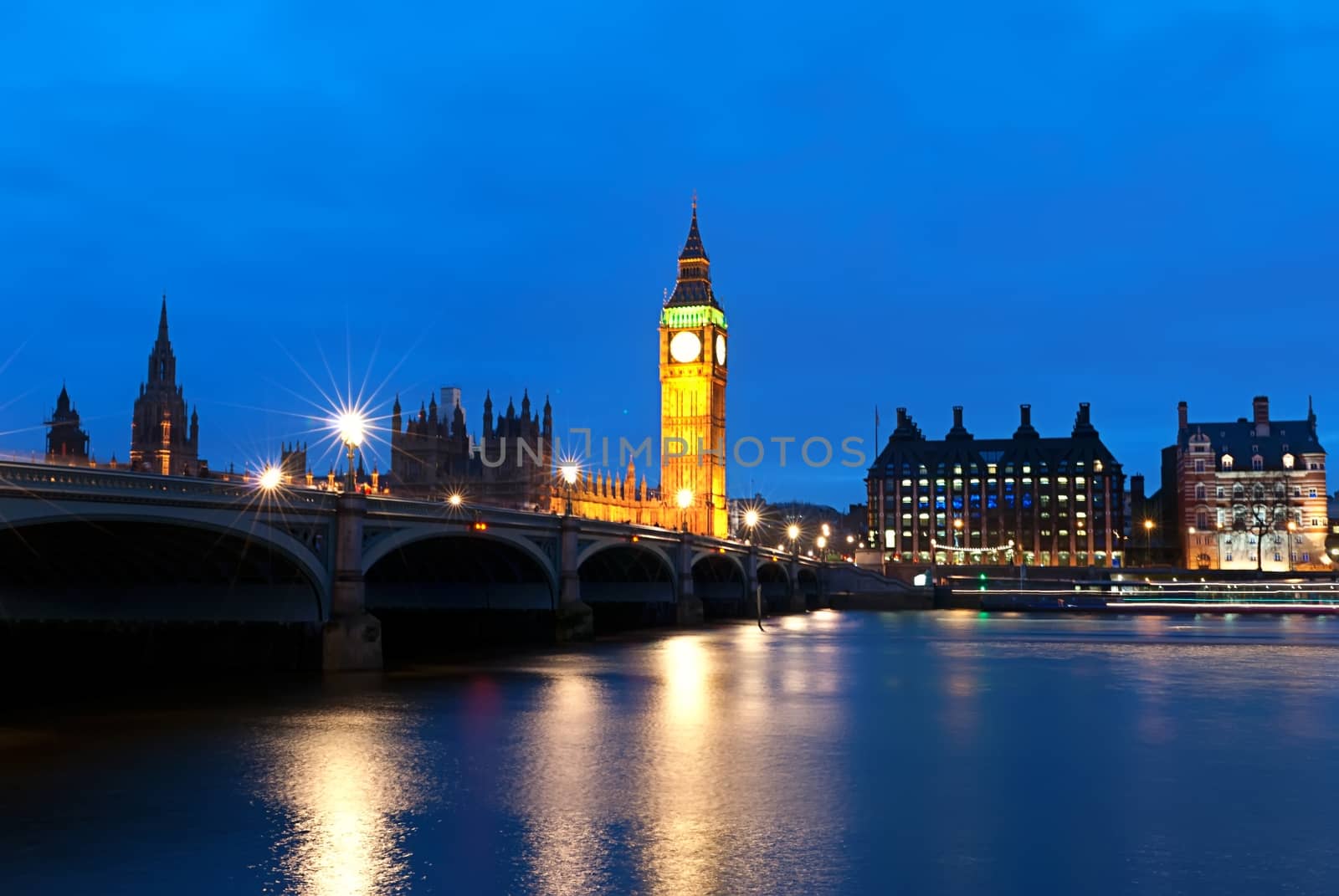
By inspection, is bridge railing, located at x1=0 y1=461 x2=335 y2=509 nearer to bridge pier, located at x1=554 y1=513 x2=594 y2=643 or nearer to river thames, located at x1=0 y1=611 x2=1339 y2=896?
river thames, located at x1=0 y1=611 x2=1339 y2=896

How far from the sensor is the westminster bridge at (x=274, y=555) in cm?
3991

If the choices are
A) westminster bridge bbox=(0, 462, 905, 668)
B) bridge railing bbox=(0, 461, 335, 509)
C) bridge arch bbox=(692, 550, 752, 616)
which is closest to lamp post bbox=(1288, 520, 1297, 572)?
bridge arch bbox=(692, 550, 752, 616)

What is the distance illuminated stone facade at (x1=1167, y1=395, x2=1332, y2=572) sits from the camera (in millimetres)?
167375

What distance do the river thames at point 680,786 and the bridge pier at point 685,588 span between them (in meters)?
44.4

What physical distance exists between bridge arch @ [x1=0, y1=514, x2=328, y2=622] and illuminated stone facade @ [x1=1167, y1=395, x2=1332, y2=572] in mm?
145841

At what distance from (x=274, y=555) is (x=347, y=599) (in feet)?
13.5

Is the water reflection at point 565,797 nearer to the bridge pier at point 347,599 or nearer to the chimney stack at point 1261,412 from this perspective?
the bridge pier at point 347,599

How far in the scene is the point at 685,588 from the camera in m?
95.4

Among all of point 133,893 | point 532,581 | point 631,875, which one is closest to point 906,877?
point 631,875

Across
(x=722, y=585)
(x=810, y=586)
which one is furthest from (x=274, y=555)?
(x=810, y=586)

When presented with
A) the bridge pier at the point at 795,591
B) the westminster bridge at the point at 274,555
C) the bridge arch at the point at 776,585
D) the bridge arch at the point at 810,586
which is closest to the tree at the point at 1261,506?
the bridge arch at the point at 810,586

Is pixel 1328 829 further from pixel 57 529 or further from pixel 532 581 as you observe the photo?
pixel 532 581

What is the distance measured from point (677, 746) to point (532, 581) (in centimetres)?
4362

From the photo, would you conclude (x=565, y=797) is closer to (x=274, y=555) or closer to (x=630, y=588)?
(x=274, y=555)
